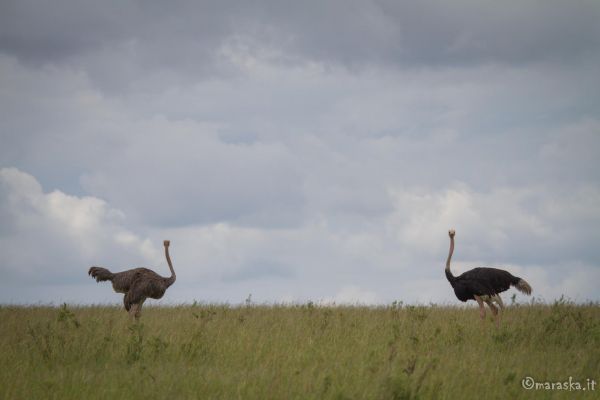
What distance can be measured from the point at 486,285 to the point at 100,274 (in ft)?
31.4

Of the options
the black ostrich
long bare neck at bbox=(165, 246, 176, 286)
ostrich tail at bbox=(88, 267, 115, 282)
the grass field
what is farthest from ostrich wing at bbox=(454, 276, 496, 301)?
ostrich tail at bbox=(88, 267, 115, 282)

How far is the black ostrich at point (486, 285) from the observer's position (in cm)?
1591

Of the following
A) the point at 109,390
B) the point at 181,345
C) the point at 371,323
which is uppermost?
the point at 371,323

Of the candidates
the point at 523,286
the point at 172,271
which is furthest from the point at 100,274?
the point at 523,286

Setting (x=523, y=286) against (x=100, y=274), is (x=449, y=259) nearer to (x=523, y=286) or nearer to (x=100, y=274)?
(x=523, y=286)

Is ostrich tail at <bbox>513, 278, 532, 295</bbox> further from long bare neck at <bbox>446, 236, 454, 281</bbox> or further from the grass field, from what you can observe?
long bare neck at <bbox>446, 236, 454, 281</bbox>

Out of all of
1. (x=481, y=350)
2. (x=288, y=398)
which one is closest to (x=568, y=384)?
(x=481, y=350)

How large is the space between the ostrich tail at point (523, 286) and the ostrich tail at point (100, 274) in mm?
10041

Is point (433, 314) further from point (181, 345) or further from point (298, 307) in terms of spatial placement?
point (181, 345)

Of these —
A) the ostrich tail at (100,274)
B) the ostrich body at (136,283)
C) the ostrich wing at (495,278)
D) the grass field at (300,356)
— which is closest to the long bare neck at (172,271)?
the ostrich body at (136,283)

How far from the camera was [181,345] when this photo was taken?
11.3 meters

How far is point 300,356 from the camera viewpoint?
1070 cm

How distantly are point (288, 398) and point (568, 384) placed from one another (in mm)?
4262

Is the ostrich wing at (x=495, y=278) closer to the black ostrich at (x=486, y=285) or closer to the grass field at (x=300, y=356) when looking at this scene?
the black ostrich at (x=486, y=285)
